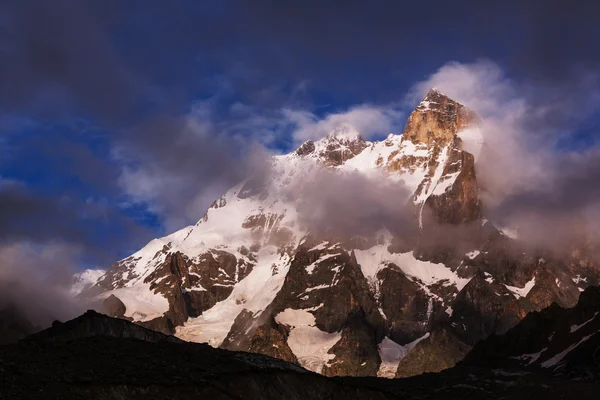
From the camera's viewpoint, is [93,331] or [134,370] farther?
[93,331]

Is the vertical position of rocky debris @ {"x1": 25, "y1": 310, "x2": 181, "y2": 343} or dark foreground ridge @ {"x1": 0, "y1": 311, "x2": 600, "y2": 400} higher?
rocky debris @ {"x1": 25, "y1": 310, "x2": 181, "y2": 343}

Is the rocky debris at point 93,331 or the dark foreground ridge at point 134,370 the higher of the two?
the rocky debris at point 93,331

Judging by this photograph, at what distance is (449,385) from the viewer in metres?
197

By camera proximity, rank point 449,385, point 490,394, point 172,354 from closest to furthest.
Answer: point 172,354 < point 490,394 < point 449,385

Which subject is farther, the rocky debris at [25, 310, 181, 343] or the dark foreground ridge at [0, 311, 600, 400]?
the rocky debris at [25, 310, 181, 343]

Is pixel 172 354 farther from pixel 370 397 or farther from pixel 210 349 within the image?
pixel 370 397

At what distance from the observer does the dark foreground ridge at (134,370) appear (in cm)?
9912

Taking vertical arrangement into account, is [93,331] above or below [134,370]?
above

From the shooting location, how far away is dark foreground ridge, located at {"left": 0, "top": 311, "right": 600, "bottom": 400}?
99.1 metres

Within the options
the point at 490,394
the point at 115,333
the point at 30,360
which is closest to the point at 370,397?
the point at 115,333

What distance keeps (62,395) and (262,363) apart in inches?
1634

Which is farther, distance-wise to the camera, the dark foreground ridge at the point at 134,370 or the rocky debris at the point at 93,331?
the rocky debris at the point at 93,331

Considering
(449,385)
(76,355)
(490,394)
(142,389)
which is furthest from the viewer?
(449,385)

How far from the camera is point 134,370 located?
357 feet
